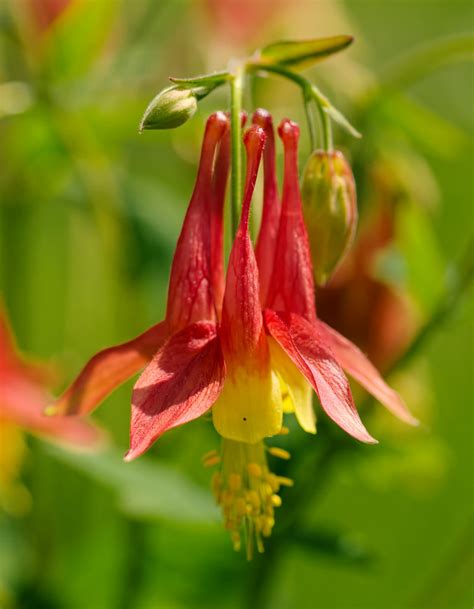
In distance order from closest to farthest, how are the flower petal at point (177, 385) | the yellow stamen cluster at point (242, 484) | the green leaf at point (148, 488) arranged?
the flower petal at point (177, 385) < the yellow stamen cluster at point (242, 484) < the green leaf at point (148, 488)

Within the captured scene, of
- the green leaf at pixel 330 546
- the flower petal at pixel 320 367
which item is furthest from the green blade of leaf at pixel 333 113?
the green leaf at pixel 330 546

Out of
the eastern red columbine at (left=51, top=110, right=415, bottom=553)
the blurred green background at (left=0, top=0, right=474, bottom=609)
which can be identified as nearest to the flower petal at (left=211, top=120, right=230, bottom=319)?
the eastern red columbine at (left=51, top=110, right=415, bottom=553)

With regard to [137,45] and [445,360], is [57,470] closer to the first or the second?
[137,45]

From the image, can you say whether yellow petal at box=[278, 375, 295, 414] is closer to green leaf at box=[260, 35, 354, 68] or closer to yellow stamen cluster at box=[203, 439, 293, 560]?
yellow stamen cluster at box=[203, 439, 293, 560]

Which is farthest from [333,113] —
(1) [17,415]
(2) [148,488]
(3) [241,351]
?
(1) [17,415]

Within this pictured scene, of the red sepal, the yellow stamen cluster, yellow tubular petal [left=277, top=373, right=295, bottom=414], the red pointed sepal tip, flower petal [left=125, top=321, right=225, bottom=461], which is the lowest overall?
the yellow stamen cluster

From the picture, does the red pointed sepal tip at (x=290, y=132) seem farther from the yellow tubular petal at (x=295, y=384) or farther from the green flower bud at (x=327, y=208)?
the yellow tubular petal at (x=295, y=384)
